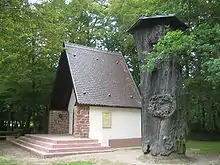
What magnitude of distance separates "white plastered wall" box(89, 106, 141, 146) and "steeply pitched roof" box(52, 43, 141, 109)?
1.38ft

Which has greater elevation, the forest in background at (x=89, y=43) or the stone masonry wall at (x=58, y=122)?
the forest in background at (x=89, y=43)

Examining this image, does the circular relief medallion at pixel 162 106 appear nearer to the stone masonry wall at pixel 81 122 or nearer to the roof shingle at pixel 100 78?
the roof shingle at pixel 100 78

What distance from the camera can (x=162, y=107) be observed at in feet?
34.0

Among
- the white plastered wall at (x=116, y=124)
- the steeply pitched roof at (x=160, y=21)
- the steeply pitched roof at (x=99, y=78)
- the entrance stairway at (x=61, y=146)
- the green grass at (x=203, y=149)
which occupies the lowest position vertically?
the green grass at (x=203, y=149)

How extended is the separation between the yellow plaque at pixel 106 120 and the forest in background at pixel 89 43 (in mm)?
4029

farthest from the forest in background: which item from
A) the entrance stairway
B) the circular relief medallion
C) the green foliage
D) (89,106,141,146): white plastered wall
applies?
the entrance stairway

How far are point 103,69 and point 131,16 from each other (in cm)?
473

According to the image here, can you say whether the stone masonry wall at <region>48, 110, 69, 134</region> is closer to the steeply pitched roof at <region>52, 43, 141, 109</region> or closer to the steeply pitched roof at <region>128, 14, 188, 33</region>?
the steeply pitched roof at <region>52, 43, 141, 109</region>

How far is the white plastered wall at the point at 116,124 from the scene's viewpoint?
1473 centimetres

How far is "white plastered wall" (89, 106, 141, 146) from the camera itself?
48.3 ft

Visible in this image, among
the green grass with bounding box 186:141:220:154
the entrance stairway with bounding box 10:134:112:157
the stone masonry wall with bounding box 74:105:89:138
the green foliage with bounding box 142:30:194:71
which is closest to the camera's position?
the green foliage with bounding box 142:30:194:71

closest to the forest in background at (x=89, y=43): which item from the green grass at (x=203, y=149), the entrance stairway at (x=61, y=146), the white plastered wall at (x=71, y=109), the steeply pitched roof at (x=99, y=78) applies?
the steeply pitched roof at (x=99, y=78)

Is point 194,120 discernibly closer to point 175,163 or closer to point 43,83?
point 43,83

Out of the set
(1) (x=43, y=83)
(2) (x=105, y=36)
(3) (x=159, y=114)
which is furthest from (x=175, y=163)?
(2) (x=105, y=36)
